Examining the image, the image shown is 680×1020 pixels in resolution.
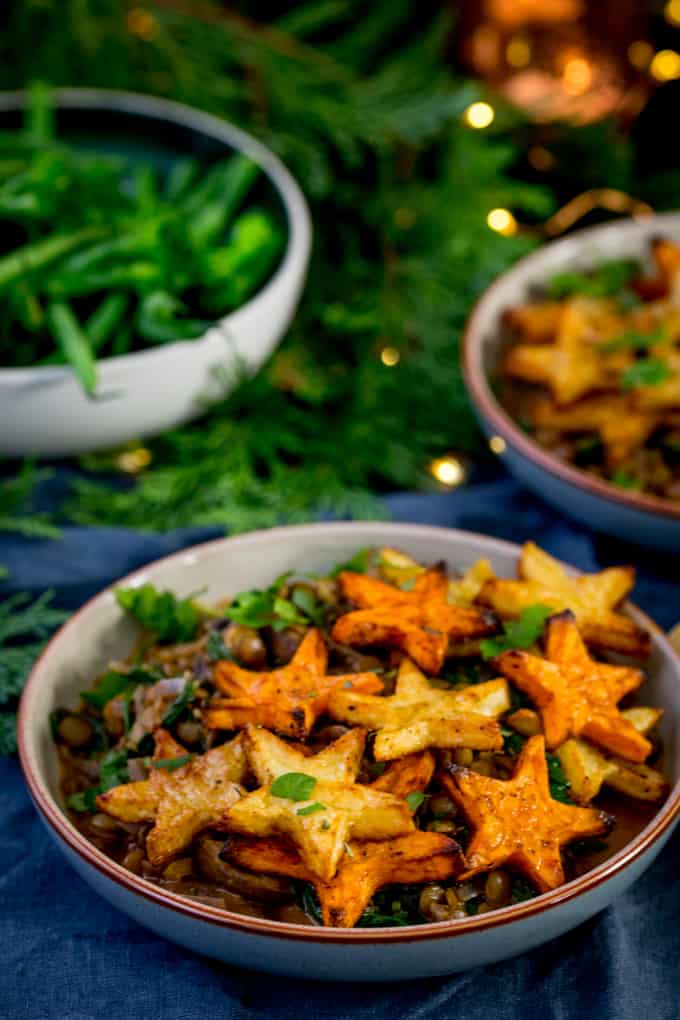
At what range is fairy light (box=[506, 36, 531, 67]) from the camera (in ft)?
15.7

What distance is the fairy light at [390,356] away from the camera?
3.19 meters

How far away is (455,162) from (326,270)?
0.54 metres

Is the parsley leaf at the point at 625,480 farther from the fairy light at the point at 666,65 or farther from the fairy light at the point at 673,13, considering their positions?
the fairy light at the point at 673,13

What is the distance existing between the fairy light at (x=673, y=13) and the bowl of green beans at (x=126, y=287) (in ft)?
4.70

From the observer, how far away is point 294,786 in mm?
1676

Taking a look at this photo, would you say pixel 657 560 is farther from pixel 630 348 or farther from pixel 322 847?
pixel 322 847

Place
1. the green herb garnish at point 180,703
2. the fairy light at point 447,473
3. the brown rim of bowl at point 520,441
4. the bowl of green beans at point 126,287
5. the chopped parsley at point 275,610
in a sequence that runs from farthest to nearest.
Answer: the fairy light at point 447,473, the bowl of green beans at point 126,287, the brown rim of bowl at point 520,441, the chopped parsley at point 275,610, the green herb garnish at point 180,703

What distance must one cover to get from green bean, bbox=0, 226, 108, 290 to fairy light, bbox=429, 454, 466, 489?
102 centimetres

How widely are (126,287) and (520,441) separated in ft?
3.42

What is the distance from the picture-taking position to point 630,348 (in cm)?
271

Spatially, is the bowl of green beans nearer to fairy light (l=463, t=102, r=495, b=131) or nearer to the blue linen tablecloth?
fairy light (l=463, t=102, r=495, b=131)

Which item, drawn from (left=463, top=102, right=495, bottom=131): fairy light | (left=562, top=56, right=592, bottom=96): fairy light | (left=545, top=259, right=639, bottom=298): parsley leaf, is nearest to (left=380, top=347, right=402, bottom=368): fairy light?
(left=545, top=259, right=639, bottom=298): parsley leaf

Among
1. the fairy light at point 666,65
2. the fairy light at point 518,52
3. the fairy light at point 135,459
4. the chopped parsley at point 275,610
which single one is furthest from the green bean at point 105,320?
the fairy light at point 518,52

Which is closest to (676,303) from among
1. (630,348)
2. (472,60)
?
(630,348)
